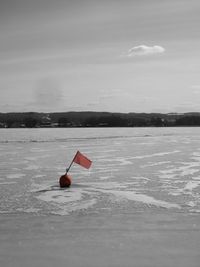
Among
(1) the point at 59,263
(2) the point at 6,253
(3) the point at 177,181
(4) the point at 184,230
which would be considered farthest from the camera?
(3) the point at 177,181

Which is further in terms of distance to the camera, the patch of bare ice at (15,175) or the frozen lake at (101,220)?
the patch of bare ice at (15,175)

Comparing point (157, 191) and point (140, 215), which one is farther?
point (157, 191)

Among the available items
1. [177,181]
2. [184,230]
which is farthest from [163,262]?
[177,181]

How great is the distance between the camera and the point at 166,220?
19.6ft

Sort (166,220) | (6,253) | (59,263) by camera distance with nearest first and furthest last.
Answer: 1. (59,263)
2. (6,253)
3. (166,220)

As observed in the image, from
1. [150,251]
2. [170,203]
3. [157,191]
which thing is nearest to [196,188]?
[157,191]

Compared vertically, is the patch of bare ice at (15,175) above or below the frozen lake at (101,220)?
above

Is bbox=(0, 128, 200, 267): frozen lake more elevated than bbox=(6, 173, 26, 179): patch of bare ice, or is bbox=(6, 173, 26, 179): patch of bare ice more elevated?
bbox=(6, 173, 26, 179): patch of bare ice

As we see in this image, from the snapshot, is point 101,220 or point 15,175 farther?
point 15,175

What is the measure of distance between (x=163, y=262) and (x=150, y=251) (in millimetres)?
400

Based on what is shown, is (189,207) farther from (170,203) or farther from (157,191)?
(157,191)

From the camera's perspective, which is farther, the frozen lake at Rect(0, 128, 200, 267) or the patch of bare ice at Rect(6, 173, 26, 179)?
the patch of bare ice at Rect(6, 173, 26, 179)

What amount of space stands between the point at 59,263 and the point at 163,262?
1090 millimetres

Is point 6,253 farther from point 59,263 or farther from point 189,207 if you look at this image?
point 189,207
